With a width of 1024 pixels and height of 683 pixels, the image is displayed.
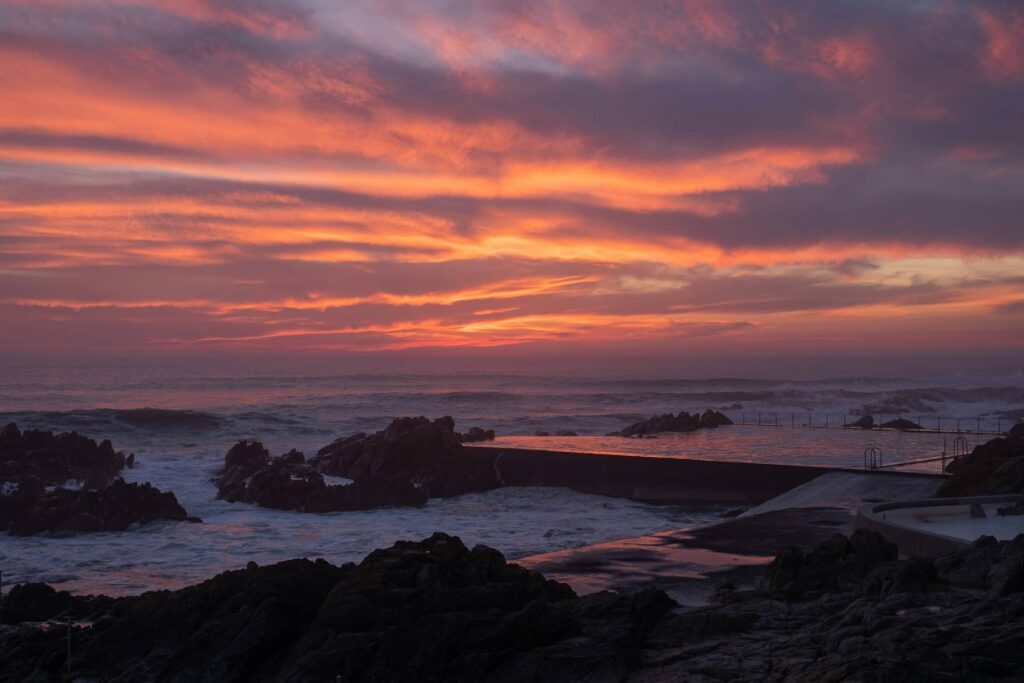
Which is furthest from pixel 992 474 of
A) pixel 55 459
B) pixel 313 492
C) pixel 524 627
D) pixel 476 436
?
pixel 55 459

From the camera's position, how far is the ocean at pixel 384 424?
20078mm

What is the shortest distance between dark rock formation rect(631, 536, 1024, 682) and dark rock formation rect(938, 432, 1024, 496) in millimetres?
7283

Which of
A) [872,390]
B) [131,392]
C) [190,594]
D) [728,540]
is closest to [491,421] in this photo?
[131,392]

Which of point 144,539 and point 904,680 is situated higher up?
point 904,680

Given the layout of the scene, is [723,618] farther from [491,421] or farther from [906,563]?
[491,421]

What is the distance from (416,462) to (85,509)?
10.2 meters

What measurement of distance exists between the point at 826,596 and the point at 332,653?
540 cm

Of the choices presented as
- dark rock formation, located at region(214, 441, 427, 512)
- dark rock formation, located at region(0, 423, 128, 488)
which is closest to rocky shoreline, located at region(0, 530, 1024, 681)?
dark rock formation, located at region(214, 441, 427, 512)

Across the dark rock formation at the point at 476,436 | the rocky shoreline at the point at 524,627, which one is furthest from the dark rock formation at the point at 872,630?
the dark rock formation at the point at 476,436

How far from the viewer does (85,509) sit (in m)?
22.5

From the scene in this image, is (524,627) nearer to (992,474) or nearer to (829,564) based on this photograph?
(829,564)

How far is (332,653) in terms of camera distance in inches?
373

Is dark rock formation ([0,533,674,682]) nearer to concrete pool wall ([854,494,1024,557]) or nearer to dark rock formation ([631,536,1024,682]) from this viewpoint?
dark rock formation ([631,536,1024,682])

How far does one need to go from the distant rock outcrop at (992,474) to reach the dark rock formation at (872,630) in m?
7.29
